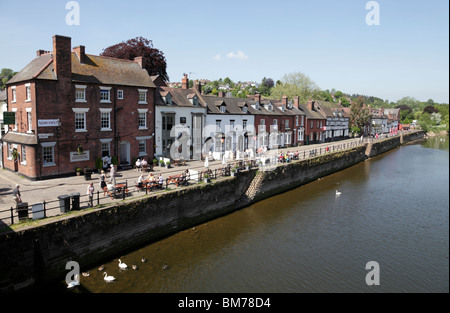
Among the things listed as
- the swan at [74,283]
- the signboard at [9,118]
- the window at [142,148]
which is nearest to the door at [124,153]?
the window at [142,148]

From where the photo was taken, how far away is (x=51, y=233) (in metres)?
14.3

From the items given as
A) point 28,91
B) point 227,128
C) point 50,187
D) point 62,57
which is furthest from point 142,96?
point 227,128

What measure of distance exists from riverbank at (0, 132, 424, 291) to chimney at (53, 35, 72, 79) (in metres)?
12.1

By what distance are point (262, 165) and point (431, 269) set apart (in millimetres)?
15686

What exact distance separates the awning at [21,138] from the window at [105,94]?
581 centimetres

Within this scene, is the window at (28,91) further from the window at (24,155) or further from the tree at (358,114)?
the tree at (358,114)

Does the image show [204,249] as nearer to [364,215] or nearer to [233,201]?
[233,201]

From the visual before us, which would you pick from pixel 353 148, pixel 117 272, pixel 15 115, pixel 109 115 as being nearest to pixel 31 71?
pixel 15 115

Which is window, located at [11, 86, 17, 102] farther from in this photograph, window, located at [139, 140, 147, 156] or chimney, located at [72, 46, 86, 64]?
window, located at [139, 140, 147, 156]

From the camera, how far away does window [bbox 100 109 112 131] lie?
26.4 m

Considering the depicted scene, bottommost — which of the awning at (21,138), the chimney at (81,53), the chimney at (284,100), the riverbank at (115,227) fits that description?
the riverbank at (115,227)

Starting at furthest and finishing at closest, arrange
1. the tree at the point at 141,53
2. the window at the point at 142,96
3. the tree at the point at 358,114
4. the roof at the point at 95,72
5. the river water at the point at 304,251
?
the tree at the point at 358,114 → the tree at the point at 141,53 → the window at the point at 142,96 → the roof at the point at 95,72 → the river water at the point at 304,251

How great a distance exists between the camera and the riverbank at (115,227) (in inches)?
528

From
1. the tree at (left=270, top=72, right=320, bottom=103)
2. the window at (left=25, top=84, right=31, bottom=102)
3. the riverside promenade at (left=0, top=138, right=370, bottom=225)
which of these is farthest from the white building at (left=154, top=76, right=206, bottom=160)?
the tree at (left=270, top=72, right=320, bottom=103)
